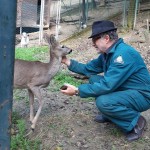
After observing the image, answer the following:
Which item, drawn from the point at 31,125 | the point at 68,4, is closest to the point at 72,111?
the point at 31,125

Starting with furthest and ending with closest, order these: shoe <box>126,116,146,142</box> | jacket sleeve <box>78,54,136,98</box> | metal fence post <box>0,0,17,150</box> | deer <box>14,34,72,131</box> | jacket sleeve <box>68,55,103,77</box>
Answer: jacket sleeve <box>68,55,103,77</box>
deer <box>14,34,72,131</box>
shoe <box>126,116,146,142</box>
jacket sleeve <box>78,54,136,98</box>
metal fence post <box>0,0,17,150</box>

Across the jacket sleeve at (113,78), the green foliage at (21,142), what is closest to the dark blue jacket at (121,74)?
the jacket sleeve at (113,78)

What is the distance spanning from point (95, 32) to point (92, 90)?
0.65m

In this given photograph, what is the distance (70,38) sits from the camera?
11.6 meters

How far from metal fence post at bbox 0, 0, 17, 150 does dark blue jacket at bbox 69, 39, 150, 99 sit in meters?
1.75

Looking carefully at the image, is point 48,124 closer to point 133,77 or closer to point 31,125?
point 31,125

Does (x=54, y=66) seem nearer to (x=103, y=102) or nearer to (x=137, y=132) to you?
(x=103, y=102)

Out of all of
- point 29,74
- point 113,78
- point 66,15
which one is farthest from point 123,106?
point 66,15

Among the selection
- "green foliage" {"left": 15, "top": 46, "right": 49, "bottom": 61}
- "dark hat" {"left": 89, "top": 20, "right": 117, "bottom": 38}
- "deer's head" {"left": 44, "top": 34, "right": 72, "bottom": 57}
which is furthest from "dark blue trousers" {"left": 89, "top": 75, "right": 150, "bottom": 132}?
"green foliage" {"left": 15, "top": 46, "right": 49, "bottom": 61}

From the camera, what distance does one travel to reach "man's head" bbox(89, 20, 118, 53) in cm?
426

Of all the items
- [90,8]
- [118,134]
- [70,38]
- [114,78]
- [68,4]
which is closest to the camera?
[114,78]

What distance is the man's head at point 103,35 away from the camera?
14.0ft

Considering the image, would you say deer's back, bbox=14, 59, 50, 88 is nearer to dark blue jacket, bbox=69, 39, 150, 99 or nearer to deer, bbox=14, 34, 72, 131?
deer, bbox=14, 34, 72, 131

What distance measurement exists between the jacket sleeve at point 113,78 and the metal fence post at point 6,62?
1.74 meters
